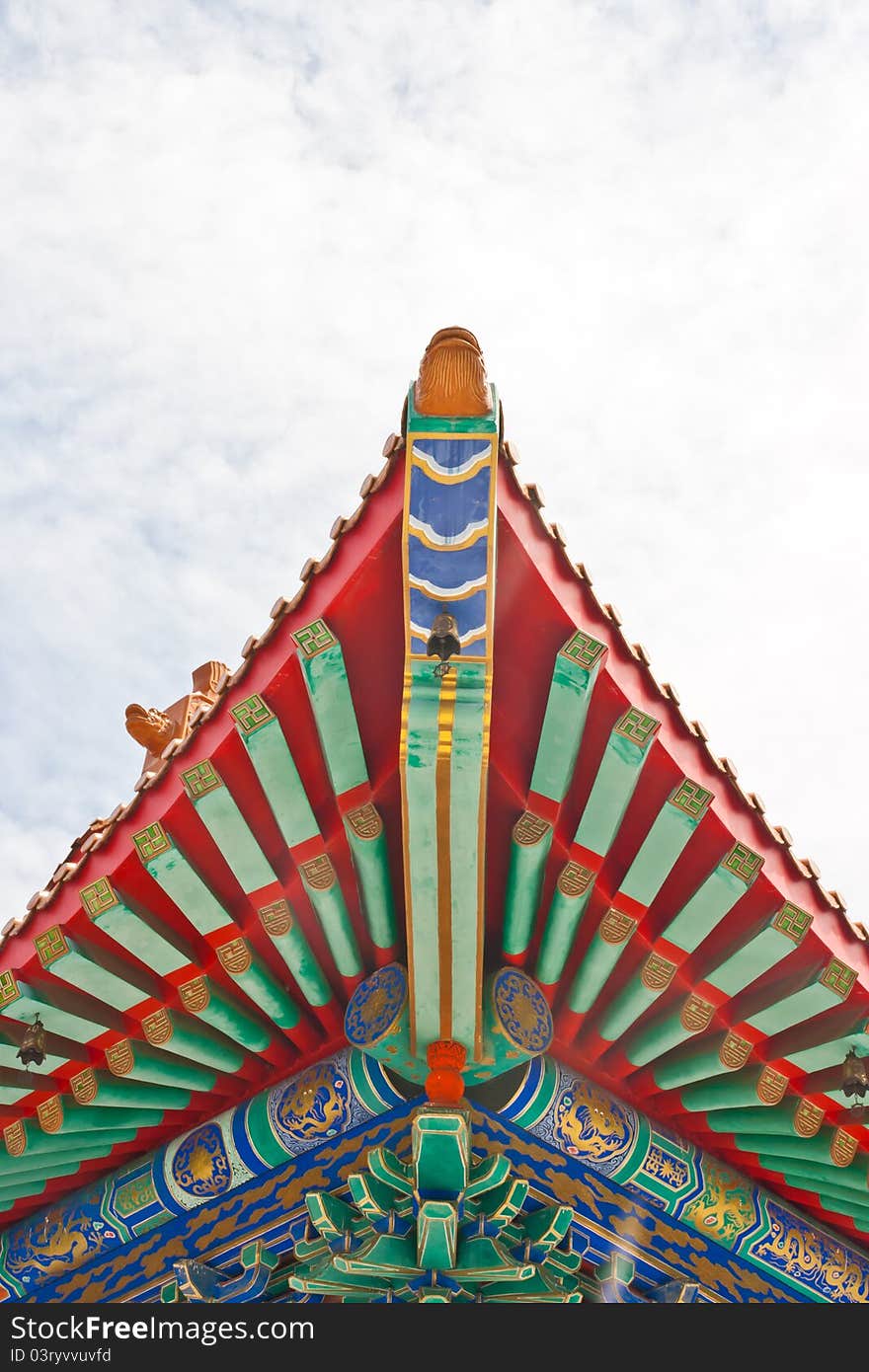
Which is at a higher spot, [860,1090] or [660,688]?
[660,688]

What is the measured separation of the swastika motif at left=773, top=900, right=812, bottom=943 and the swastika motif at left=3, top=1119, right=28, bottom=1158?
144 inches

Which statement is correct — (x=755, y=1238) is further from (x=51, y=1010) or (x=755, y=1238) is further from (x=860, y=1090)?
(x=51, y=1010)

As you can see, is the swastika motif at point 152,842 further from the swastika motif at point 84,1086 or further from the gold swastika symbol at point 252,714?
the swastika motif at point 84,1086

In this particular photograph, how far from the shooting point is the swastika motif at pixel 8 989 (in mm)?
5812

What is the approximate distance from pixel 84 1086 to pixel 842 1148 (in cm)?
357

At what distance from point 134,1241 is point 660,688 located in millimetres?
4012

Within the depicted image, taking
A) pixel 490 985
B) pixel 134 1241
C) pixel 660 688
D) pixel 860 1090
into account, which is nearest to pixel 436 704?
pixel 660 688

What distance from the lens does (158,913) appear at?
599cm

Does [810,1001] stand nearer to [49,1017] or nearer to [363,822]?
[363,822]

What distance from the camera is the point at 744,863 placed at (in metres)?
5.62

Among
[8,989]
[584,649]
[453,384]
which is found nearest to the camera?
[453,384]

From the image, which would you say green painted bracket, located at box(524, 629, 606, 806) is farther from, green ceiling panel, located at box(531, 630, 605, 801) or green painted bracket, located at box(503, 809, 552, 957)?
green painted bracket, located at box(503, 809, 552, 957)

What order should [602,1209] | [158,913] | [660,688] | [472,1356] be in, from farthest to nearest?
1. [602,1209]
2. [158,913]
3. [660,688]
4. [472,1356]

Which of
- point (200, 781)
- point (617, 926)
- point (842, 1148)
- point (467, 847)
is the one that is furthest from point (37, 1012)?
point (842, 1148)
